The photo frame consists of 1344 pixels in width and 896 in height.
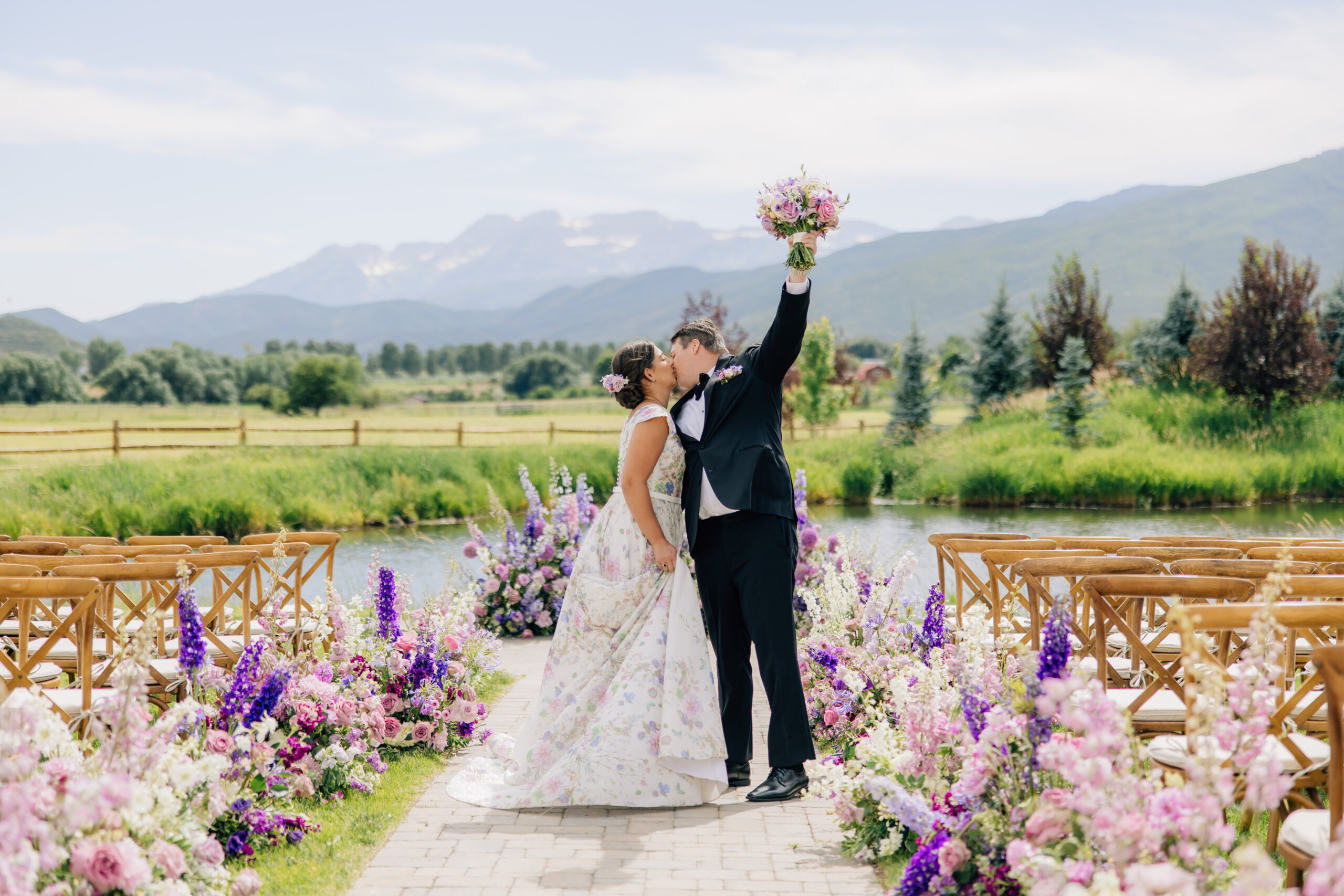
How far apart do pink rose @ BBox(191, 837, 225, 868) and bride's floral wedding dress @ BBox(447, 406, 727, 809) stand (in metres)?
1.52

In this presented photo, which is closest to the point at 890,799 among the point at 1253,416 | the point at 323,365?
the point at 1253,416

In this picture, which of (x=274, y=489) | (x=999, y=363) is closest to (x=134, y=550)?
(x=274, y=489)

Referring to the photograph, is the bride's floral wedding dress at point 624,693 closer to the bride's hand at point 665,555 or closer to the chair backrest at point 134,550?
the bride's hand at point 665,555

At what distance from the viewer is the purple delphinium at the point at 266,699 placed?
3979 millimetres

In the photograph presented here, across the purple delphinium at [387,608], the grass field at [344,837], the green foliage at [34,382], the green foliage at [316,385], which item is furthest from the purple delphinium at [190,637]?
the green foliage at [34,382]

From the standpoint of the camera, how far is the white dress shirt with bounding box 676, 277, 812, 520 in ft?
14.7

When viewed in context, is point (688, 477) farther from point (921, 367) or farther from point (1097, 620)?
point (921, 367)

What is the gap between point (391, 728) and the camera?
5219 millimetres

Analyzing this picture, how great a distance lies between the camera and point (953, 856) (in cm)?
303

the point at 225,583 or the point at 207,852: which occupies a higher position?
the point at 225,583

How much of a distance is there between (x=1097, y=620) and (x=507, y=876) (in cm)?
235

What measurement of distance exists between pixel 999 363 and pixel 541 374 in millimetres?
102564

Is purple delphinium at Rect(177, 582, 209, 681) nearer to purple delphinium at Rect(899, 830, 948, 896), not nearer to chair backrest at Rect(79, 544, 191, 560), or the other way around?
chair backrest at Rect(79, 544, 191, 560)

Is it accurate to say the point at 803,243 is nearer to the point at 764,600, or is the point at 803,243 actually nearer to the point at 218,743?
the point at 764,600
